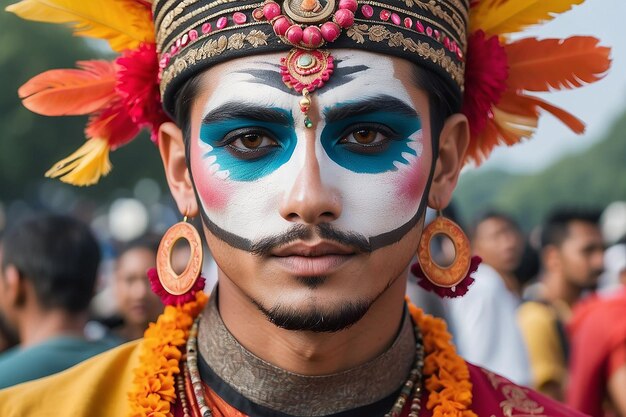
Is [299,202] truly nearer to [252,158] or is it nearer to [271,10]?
[252,158]

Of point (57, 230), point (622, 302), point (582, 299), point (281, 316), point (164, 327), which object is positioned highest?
point (281, 316)

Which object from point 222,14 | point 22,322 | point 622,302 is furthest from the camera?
point 622,302

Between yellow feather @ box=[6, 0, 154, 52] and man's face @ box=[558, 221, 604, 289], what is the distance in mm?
6471

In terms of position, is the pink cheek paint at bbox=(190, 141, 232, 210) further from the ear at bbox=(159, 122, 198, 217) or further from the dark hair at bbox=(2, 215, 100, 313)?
the dark hair at bbox=(2, 215, 100, 313)

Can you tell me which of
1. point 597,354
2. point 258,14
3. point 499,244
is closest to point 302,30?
point 258,14

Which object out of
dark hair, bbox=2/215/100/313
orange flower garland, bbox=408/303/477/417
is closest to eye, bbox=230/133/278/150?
orange flower garland, bbox=408/303/477/417

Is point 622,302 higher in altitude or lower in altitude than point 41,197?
higher

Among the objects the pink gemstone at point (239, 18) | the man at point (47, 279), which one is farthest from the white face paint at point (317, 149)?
the man at point (47, 279)

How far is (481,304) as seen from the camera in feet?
22.8

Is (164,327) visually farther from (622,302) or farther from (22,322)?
(622,302)

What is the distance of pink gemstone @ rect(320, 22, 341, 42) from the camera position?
9.47 ft

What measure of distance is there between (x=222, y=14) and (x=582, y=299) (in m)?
7.14

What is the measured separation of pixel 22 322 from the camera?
5172 millimetres

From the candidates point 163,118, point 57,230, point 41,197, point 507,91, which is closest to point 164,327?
point 163,118
